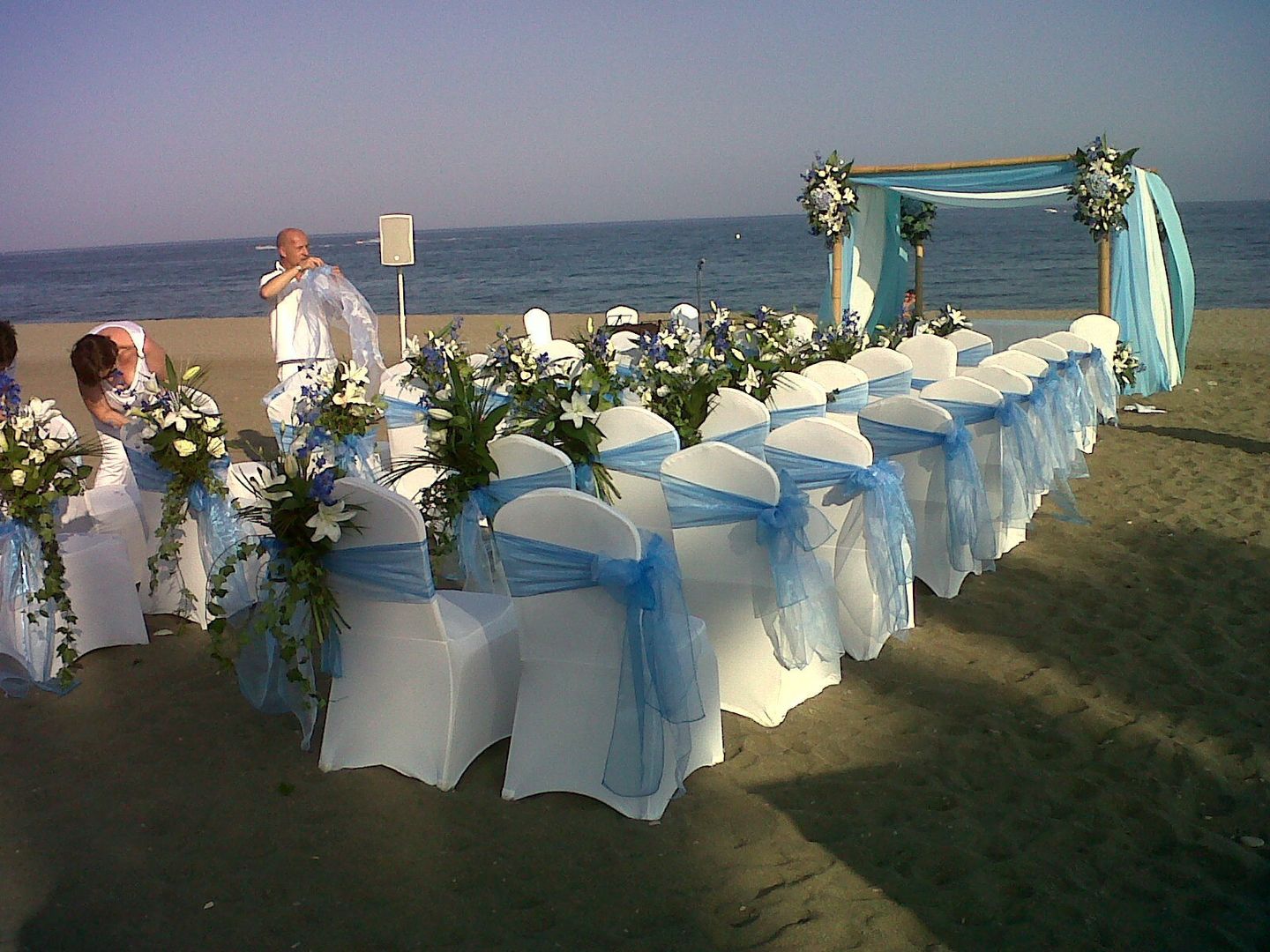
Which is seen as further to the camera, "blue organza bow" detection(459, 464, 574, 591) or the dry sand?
"blue organza bow" detection(459, 464, 574, 591)

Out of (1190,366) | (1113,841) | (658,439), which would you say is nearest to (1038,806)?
(1113,841)

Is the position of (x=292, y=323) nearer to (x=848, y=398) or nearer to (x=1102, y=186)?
(x=848, y=398)

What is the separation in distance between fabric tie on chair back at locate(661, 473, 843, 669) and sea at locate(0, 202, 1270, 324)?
633 inches

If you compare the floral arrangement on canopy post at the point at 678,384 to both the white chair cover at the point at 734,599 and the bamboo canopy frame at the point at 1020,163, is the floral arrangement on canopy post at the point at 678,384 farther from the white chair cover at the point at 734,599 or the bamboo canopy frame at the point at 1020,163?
the bamboo canopy frame at the point at 1020,163

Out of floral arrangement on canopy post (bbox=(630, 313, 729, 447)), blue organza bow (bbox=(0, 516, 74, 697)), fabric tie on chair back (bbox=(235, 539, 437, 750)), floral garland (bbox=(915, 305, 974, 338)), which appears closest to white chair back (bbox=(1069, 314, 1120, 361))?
floral garland (bbox=(915, 305, 974, 338))

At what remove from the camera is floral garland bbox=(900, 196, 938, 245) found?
12.0 m

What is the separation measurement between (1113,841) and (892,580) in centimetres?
126

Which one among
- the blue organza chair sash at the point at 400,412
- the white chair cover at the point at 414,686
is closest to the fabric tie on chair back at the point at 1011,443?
the white chair cover at the point at 414,686

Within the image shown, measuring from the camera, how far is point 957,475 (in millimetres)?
4578

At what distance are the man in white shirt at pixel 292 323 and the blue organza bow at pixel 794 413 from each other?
2890 mm

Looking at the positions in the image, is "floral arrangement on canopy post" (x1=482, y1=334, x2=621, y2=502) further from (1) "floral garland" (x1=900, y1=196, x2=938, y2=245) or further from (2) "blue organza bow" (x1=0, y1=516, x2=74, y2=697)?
(1) "floral garland" (x1=900, y1=196, x2=938, y2=245)

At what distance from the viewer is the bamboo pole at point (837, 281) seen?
35.9 feet

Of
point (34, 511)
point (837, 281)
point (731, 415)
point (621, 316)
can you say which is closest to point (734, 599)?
point (731, 415)

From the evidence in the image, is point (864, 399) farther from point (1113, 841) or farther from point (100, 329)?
point (100, 329)
